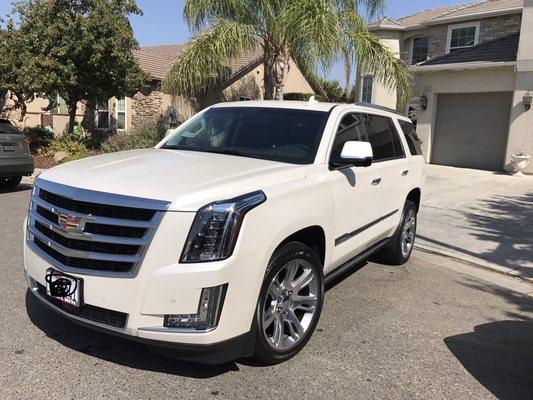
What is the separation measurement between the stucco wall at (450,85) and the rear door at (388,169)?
1201cm

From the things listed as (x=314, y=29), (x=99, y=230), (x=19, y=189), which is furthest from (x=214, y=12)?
(x=99, y=230)

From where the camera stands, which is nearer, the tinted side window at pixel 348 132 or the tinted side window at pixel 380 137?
the tinted side window at pixel 348 132

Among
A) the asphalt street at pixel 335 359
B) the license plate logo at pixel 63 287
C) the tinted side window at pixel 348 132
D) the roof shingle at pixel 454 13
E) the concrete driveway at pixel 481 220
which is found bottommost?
the concrete driveway at pixel 481 220

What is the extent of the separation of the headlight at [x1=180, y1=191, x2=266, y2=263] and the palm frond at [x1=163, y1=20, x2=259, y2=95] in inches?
391

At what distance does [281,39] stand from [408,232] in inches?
287

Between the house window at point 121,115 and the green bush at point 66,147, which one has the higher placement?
the house window at point 121,115

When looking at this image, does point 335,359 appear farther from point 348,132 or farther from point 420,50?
point 420,50

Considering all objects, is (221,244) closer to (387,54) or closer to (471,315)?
(471,315)

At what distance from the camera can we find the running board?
4.30 metres

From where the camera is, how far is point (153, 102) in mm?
21125

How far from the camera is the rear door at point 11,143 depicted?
1009 cm

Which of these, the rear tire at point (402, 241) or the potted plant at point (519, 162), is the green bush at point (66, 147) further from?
the potted plant at point (519, 162)

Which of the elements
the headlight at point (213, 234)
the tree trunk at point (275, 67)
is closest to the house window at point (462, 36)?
the tree trunk at point (275, 67)

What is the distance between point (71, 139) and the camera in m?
17.2
